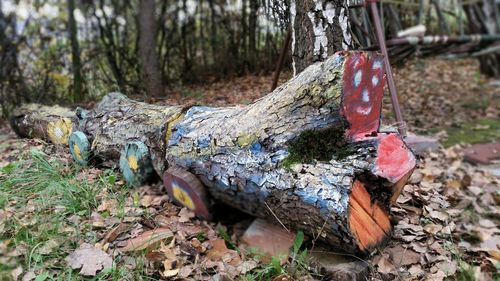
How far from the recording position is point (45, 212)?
8.23 feet

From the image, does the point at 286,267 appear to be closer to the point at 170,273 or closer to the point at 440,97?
the point at 170,273

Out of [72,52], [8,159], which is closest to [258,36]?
[72,52]

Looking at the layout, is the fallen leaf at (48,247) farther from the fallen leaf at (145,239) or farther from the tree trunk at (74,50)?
the tree trunk at (74,50)

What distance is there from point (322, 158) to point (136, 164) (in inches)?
49.8

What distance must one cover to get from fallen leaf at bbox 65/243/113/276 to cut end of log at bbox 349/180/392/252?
112 centimetres

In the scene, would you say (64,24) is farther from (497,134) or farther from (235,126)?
(497,134)

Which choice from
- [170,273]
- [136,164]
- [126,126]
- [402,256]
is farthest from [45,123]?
[402,256]

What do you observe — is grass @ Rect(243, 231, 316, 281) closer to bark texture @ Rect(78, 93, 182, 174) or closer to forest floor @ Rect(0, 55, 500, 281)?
forest floor @ Rect(0, 55, 500, 281)

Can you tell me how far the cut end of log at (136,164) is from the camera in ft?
9.46

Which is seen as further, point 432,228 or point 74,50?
point 74,50

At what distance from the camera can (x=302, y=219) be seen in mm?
2174

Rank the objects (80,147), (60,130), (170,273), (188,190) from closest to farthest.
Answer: (170,273), (188,190), (80,147), (60,130)

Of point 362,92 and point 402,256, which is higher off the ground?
point 362,92

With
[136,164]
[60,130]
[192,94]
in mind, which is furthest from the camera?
[192,94]
